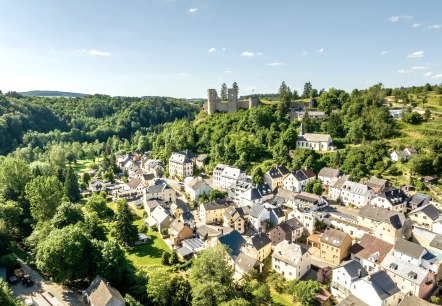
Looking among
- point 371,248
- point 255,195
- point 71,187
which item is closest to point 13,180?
point 71,187

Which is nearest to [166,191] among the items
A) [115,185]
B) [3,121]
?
[115,185]

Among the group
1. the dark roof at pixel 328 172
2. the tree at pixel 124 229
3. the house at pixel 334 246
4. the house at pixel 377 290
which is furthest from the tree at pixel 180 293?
the dark roof at pixel 328 172

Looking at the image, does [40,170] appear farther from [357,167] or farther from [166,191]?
[357,167]

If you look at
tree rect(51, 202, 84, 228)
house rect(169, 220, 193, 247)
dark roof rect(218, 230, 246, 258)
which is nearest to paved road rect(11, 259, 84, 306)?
tree rect(51, 202, 84, 228)

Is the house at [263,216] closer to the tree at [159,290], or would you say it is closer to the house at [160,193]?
the house at [160,193]

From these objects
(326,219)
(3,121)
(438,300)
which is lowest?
(438,300)

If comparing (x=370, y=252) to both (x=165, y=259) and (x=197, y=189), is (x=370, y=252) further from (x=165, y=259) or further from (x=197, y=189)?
(x=197, y=189)
